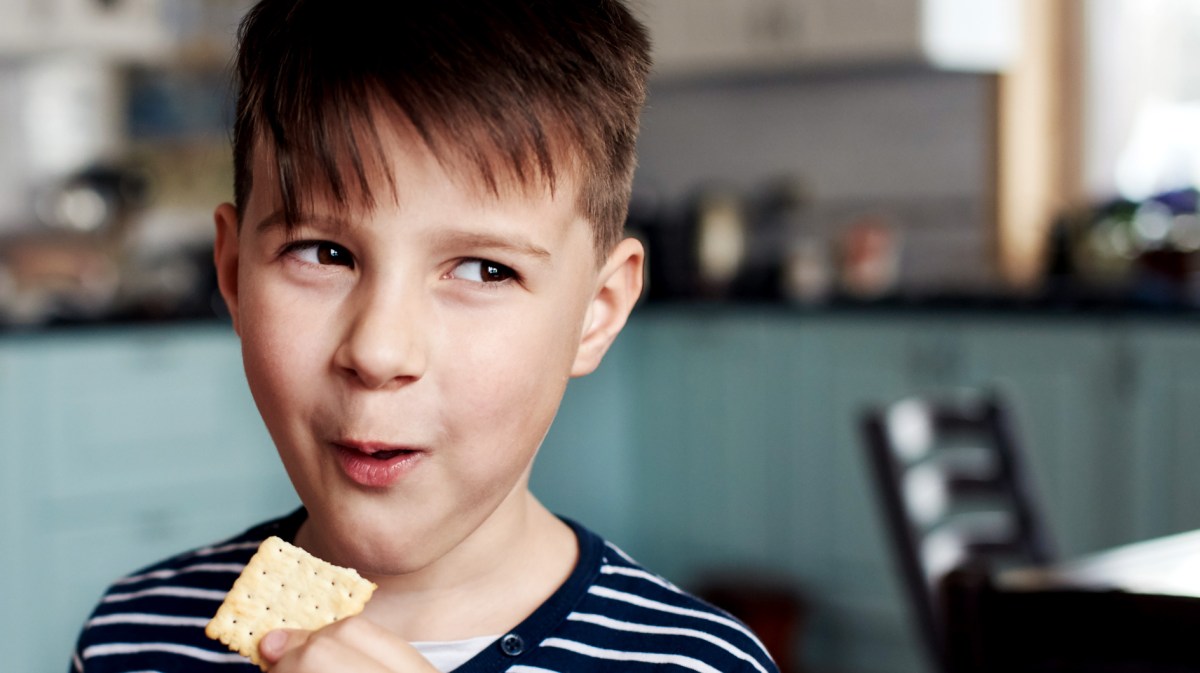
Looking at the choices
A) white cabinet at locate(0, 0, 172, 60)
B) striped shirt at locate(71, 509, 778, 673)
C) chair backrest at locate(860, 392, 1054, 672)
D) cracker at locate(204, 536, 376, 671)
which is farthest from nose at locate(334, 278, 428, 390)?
white cabinet at locate(0, 0, 172, 60)

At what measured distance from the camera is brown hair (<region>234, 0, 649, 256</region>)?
0.68m

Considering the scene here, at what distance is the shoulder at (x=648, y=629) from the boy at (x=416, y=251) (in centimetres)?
2

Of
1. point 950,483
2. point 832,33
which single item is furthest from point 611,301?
point 832,33

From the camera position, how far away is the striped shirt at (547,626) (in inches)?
31.5

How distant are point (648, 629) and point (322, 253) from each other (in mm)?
311

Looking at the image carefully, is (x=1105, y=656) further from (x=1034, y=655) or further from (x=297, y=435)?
(x=297, y=435)

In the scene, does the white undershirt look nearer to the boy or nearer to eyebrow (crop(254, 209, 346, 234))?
the boy

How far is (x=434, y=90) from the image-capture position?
27.1 inches

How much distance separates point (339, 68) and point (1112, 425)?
8.62 feet

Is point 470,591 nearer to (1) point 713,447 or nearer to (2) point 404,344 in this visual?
(2) point 404,344

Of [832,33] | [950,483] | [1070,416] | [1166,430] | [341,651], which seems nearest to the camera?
[341,651]

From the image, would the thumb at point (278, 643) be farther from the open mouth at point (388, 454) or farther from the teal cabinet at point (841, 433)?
the teal cabinet at point (841, 433)

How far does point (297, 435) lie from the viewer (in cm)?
69

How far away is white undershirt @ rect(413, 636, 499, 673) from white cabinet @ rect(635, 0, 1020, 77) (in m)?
3.17
